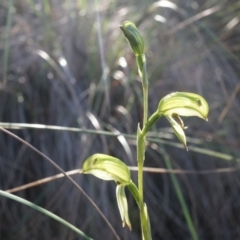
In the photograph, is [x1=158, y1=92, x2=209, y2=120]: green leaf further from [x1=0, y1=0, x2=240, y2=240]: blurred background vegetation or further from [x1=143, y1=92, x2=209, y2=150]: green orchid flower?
[x1=0, y1=0, x2=240, y2=240]: blurred background vegetation

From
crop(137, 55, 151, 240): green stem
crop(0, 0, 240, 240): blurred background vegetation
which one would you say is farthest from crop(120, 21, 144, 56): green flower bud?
crop(0, 0, 240, 240): blurred background vegetation

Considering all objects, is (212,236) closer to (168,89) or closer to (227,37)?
(168,89)

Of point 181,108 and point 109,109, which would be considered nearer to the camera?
point 181,108

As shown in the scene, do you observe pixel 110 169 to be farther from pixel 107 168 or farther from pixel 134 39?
pixel 134 39

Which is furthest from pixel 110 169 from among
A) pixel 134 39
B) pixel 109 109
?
pixel 109 109

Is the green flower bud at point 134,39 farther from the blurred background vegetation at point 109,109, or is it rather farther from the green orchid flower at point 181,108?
the blurred background vegetation at point 109,109
